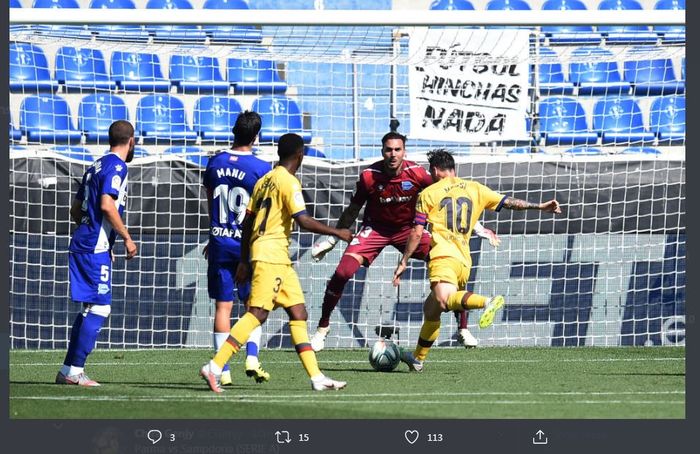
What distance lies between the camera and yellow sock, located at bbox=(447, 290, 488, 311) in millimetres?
8977

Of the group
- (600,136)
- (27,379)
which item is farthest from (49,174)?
(600,136)

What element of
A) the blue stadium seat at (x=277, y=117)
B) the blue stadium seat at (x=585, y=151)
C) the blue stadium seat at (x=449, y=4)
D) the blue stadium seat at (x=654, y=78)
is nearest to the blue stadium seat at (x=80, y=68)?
the blue stadium seat at (x=277, y=117)

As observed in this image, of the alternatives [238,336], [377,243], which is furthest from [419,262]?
[238,336]

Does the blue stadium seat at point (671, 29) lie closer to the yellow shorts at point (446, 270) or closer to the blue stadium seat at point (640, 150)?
the blue stadium seat at point (640, 150)

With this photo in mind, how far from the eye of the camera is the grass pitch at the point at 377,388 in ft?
22.3

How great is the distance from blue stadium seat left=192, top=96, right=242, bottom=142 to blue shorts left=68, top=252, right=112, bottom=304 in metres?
7.31

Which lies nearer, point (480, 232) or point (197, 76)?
point (480, 232)

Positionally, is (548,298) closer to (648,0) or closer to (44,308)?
(44,308)

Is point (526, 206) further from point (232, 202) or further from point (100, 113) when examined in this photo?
point (100, 113)

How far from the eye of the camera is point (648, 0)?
62.7ft

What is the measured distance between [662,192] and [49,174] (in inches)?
266

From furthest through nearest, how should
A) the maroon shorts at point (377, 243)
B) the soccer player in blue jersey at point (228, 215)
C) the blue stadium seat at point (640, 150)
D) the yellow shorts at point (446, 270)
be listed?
the blue stadium seat at point (640, 150), the maroon shorts at point (377, 243), the yellow shorts at point (446, 270), the soccer player in blue jersey at point (228, 215)

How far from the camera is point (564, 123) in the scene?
16266 mm

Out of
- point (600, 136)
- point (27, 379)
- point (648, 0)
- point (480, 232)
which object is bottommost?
point (27, 379)
